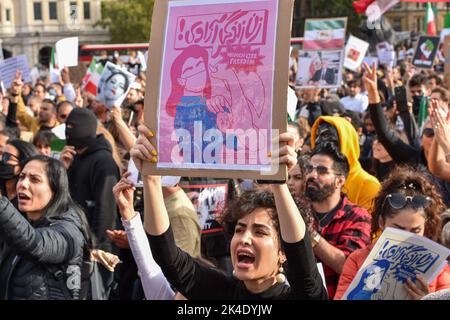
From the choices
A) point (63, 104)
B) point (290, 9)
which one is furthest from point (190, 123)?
point (63, 104)

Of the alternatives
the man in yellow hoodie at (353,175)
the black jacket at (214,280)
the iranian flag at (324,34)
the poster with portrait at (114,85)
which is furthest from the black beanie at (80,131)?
the iranian flag at (324,34)

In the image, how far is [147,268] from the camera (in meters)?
3.95

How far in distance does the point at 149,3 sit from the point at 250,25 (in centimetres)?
4503

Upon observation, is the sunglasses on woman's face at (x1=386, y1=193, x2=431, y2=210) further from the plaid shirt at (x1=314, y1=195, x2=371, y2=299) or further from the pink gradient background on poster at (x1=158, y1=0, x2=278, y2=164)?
the pink gradient background on poster at (x1=158, y1=0, x2=278, y2=164)

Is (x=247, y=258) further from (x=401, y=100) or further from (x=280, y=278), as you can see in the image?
(x=401, y=100)

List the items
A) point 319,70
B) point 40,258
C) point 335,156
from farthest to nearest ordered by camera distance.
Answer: point 319,70
point 335,156
point 40,258

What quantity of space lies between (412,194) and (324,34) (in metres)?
7.48

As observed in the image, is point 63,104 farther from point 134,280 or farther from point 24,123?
point 134,280

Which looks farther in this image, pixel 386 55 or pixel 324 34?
pixel 386 55

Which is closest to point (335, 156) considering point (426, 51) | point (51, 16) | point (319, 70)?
point (319, 70)

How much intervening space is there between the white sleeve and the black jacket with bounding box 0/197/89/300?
1.96ft

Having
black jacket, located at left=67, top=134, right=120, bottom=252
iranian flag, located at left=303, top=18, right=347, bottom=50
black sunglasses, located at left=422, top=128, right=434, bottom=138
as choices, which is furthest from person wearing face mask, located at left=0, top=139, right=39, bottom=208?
iranian flag, located at left=303, top=18, right=347, bottom=50

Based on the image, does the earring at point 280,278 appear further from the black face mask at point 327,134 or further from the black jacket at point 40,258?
the black face mask at point 327,134

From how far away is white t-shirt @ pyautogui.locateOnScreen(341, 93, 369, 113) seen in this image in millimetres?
13099
